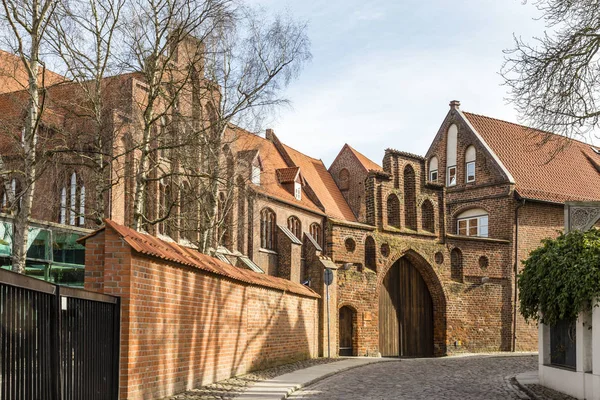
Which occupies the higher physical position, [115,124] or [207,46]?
[207,46]

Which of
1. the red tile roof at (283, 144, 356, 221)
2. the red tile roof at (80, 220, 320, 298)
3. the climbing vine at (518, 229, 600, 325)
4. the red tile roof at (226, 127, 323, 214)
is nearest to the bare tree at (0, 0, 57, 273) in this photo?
the red tile roof at (80, 220, 320, 298)

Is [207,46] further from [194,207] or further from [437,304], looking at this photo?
[437,304]

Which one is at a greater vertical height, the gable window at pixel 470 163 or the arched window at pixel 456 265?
the gable window at pixel 470 163

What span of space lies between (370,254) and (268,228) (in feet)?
16.3

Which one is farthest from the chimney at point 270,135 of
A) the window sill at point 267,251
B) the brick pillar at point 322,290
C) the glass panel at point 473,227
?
the glass panel at point 473,227

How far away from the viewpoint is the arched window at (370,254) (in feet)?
111

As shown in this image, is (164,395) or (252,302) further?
(252,302)

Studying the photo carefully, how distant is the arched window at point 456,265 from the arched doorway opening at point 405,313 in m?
1.54

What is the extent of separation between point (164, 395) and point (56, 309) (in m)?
4.31

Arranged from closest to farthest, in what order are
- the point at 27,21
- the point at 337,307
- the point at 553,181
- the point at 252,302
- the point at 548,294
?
the point at 548,294 < the point at 27,21 < the point at 252,302 < the point at 337,307 < the point at 553,181

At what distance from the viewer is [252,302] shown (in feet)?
58.1

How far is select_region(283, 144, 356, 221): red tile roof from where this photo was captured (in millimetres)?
36750

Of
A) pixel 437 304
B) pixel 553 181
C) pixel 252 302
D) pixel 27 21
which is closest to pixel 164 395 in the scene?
pixel 252 302

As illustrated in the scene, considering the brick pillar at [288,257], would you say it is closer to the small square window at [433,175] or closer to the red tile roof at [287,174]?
the red tile roof at [287,174]
